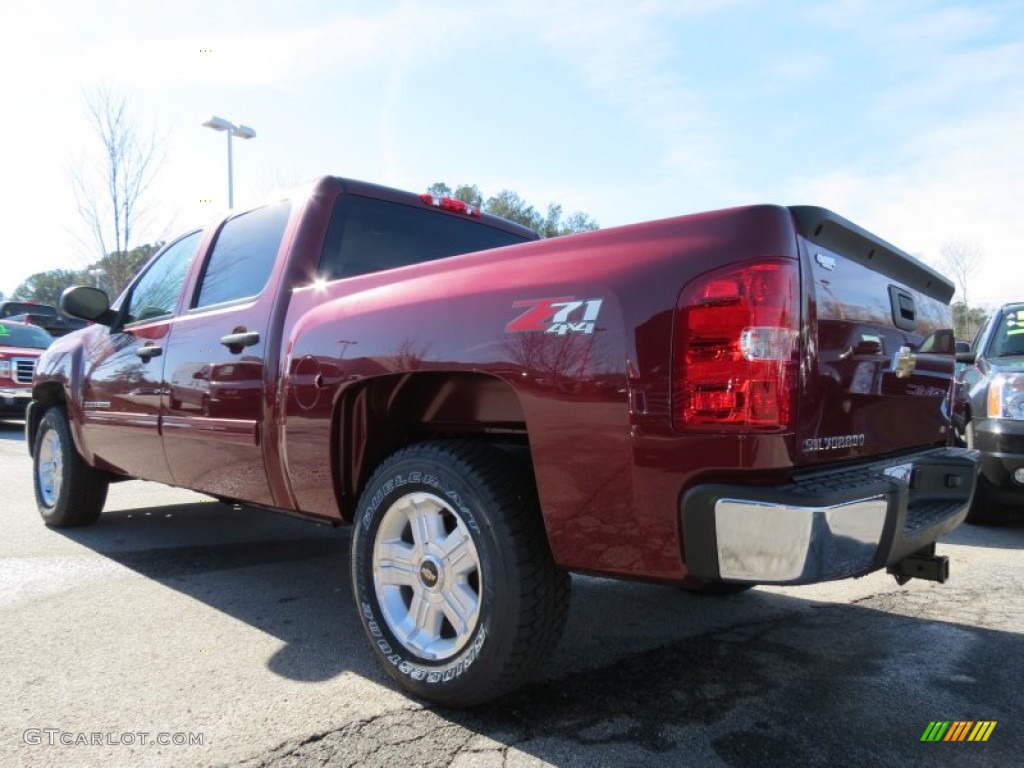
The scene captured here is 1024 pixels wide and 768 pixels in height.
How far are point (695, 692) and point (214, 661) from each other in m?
1.83

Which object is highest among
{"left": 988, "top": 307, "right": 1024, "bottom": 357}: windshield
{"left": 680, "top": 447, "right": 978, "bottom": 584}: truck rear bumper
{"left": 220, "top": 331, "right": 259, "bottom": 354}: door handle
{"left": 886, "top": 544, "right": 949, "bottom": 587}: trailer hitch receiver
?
{"left": 988, "top": 307, "right": 1024, "bottom": 357}: windshield

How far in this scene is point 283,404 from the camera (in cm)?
305

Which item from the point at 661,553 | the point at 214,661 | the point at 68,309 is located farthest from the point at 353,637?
the point at 68,309

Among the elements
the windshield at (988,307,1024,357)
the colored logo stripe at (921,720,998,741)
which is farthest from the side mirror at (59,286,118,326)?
the windshield at (988,307,1024,357)

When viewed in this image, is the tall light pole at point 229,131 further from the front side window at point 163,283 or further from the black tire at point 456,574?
the black tire at point 456,574

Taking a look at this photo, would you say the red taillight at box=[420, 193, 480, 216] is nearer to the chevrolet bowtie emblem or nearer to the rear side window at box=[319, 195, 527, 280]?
the rear side window at box=[319, 195, 527, 280]

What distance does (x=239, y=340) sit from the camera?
131 inches

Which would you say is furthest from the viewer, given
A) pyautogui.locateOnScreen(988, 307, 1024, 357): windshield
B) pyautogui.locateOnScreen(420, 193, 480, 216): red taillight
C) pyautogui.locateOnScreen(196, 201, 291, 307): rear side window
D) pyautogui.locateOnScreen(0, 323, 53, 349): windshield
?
pyautogui.locateOnScreen(0, 323, 53, 349): windshield

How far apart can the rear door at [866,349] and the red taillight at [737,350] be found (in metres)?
0.11

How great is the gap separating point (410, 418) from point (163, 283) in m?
2.46

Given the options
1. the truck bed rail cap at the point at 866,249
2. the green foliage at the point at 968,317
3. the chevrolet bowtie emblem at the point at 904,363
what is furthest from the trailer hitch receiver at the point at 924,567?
the green foliage at the point at 968,317

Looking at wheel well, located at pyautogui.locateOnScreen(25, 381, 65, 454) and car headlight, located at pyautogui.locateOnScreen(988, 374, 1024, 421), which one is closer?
car headlight, located at pyautogui.locateOnScreen(988, 374, 1024, 421)

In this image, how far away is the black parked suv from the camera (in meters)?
5.08

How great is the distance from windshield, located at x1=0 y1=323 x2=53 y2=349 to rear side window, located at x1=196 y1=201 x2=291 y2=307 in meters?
11.7
